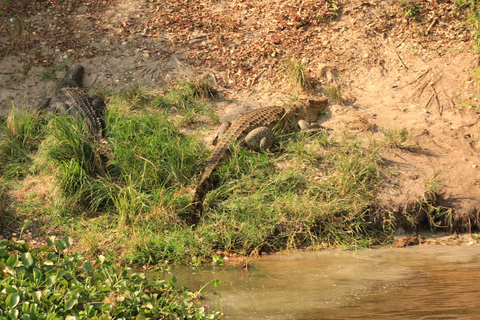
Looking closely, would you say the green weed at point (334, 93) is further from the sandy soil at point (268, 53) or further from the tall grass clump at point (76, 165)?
the tall grass clump at point (76, 165)

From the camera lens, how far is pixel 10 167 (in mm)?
6527

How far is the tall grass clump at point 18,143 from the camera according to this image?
6492mm

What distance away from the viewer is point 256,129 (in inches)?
255

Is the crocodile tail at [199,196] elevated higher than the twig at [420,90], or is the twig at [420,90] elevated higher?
the twig at [420,90]

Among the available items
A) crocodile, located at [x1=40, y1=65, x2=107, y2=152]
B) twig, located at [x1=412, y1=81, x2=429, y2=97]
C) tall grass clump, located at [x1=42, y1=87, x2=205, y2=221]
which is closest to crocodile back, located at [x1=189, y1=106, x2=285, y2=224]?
tall grass clump, located at [x1=42, y1=87, x2=205, y2=221]

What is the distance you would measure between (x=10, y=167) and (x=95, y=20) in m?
4.04

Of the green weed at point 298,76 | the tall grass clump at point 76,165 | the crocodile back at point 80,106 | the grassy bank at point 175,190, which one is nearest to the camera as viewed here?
the grassy bank at point 175,190

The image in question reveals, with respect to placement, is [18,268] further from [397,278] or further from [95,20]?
[95,20]

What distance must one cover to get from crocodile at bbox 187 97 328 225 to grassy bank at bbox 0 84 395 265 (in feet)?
0.41

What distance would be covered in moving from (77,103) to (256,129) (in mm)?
2934

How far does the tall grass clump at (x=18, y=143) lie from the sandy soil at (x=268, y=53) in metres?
0.47

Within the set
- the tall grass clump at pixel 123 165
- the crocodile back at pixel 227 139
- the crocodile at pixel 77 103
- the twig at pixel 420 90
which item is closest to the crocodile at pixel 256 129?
the crocodile back at pixel 227 139

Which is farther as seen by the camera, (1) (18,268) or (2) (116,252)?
(2) (116,252)

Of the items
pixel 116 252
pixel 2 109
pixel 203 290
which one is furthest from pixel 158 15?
pixel 203 290
